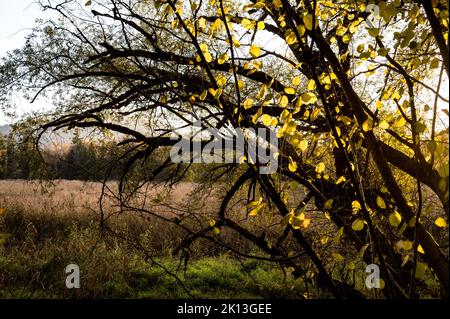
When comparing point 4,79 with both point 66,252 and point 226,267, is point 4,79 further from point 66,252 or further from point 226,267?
point 226,267

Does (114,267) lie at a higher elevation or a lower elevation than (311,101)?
lower

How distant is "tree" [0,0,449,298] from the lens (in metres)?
1.53

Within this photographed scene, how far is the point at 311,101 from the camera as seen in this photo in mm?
1637

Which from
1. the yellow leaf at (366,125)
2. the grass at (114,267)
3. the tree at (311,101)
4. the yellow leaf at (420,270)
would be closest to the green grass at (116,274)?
the grass at (114,267)

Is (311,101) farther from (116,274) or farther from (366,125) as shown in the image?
(116,274)

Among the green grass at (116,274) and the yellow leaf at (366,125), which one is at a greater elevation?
the yellow leaf at (366,125)

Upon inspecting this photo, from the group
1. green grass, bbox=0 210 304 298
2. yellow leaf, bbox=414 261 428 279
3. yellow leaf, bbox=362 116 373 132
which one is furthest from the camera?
green grass, bbox=0 210 304 298

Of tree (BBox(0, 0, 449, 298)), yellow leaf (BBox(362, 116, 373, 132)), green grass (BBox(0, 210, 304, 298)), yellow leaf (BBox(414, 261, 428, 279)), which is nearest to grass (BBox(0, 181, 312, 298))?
green grass (BBox(0, 210, 304, 298))

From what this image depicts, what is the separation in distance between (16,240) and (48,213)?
146cm

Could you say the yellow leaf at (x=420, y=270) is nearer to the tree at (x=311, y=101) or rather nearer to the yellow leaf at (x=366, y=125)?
the tree at (x=311, y=101)

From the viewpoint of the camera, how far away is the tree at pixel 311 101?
1.53 metres

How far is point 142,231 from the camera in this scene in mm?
10383

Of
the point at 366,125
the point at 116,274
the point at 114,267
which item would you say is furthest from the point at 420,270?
the point at 114,267

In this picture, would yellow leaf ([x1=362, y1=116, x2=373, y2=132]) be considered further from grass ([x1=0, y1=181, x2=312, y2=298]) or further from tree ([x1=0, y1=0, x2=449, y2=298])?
grass ([x1=0, y1=181, x2=312, y2=298])
